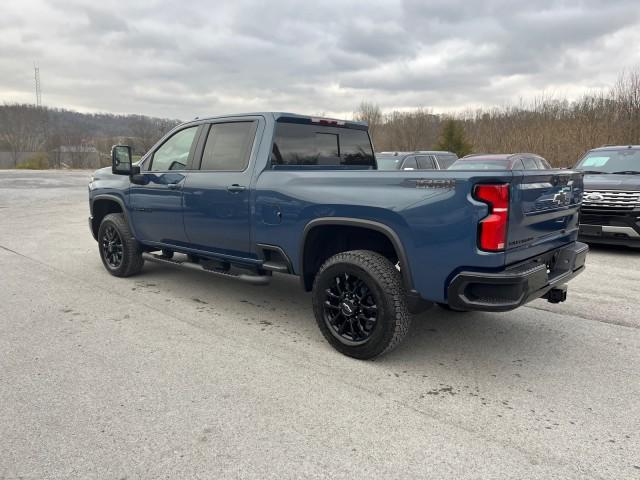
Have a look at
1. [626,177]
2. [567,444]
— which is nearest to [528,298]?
[567,444]

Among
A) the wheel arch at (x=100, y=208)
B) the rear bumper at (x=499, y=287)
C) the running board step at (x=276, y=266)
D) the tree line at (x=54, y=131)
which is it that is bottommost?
the running board step at (x=276, y=266)

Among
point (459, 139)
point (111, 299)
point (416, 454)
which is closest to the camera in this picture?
point (416, 454)

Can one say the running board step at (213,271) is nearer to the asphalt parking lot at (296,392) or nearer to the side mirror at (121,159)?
the asphalt parking lot at (296,392)

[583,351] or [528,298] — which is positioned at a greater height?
[528,298]

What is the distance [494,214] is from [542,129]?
28.5m

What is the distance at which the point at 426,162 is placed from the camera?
13.7m

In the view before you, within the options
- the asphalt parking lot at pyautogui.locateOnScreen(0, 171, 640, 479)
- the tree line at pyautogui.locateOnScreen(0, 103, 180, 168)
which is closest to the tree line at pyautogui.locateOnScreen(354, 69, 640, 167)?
the asphalt parking lot at pyautogui.locateOnScreen(0, 171, 640, 479)

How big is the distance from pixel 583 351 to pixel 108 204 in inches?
231

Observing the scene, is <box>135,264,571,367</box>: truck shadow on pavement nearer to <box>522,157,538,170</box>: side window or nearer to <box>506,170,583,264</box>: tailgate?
<box>506,170,583,264</box>: tailgate

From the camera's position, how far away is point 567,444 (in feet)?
8.68

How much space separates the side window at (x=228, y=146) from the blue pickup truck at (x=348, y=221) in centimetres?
2

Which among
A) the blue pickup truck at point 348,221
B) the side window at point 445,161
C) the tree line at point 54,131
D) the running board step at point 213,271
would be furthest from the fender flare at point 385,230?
the tree line at point 54,131

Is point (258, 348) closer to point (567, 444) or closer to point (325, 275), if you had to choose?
point (325, 275)

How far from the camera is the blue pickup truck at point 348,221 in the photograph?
3.11 m
